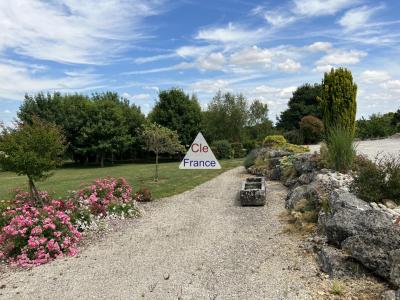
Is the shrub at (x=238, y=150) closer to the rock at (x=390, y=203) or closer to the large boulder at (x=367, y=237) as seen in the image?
the rock at (x=390, y=203)

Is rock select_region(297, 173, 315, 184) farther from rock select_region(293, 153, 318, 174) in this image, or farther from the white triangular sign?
the white triangular sign

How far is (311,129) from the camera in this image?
2838 centimetres

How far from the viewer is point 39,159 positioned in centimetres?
805

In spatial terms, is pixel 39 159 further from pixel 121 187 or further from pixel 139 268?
pixel 139 268

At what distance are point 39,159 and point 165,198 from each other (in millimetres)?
3869

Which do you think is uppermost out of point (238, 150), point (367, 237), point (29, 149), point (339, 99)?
point (339, 99)

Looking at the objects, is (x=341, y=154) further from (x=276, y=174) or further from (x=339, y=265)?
(x=339, y=265)

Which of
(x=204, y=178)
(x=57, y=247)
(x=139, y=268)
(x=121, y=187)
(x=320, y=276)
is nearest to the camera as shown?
(x=320, y=276)

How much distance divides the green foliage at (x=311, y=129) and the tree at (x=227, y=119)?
4762mm

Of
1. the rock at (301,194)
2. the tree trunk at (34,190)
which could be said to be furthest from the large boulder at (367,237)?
the tree trunk at (34,190)

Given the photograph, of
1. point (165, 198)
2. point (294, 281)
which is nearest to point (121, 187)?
point (165, 198)

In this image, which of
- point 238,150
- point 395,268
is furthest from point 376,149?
point 395,268

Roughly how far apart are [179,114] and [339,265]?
2533cm

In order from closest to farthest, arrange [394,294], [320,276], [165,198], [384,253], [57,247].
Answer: [394,294] → [384,253] → [320,276] → [57,247] → [165,198]
